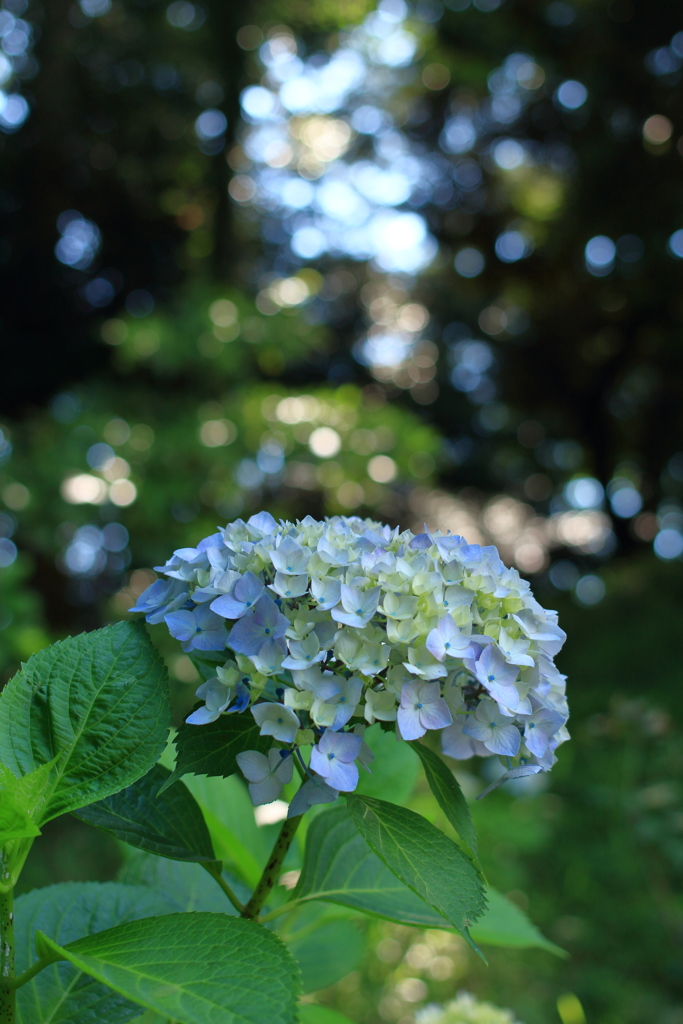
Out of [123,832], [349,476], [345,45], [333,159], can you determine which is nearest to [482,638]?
[123,832]

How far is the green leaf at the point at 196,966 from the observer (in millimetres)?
313

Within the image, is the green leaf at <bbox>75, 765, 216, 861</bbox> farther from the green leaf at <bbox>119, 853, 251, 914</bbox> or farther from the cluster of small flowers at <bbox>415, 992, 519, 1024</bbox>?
the cluster of small flowers at <bbox>415, 992, 519, 1024</bbox>

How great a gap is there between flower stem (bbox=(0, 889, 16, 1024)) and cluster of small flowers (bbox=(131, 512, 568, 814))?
14 centimetres

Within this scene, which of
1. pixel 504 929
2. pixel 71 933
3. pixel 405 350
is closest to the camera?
pixel 71 933

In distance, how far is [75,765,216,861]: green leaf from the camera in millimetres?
402

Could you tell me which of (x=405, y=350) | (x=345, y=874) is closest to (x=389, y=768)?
(x=345, y=874)

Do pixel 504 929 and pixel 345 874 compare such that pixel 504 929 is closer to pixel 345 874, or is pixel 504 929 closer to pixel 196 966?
pixel 345 874

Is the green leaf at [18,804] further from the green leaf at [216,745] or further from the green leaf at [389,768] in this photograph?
the green leaf at [389,768]

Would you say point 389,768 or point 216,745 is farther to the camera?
point 389,768

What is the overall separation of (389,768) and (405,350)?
7106 mm

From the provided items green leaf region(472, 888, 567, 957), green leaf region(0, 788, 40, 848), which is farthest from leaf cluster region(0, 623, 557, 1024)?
green leaf region(472, 888, 567, 957)

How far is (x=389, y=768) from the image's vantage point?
0.56 meters

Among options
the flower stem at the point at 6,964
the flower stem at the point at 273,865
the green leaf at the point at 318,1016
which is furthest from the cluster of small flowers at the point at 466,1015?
the flower stem at the point at 6,964

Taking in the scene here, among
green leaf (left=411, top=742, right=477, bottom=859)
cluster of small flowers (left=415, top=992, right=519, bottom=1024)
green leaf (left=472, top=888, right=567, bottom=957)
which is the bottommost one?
cluster of small flowers (left=415, top=992, right=519, bottom=1024)
